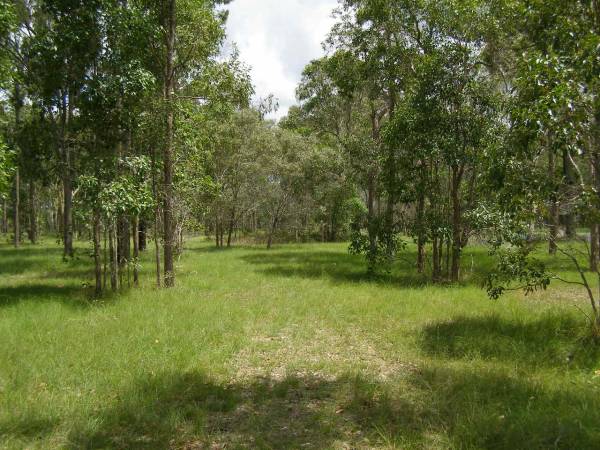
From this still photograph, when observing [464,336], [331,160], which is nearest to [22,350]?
[464,336]

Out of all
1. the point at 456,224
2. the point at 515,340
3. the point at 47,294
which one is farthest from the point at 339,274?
the point at 47,294

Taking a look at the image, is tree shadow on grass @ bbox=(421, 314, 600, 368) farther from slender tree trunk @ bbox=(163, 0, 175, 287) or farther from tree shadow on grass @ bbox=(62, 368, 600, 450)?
slender tree trunk @ bbox=(163, 0, 175, 287)

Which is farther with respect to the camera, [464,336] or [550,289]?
[550,289]

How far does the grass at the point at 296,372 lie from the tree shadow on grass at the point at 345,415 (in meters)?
0.02

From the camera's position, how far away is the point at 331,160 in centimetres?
2819

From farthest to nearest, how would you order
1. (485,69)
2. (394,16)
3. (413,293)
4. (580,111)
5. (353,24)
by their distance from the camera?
(485,69) → (353,24) → (394,16) → (413,293) → (580,111)

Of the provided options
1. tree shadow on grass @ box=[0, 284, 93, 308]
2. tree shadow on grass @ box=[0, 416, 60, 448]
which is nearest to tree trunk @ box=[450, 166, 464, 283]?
tree shadow on grass @ box=[0, 284, 93, 308]

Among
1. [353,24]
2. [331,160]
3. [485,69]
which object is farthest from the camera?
[331,160]

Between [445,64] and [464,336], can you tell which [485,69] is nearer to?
[445,64]

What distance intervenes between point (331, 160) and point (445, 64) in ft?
51.9

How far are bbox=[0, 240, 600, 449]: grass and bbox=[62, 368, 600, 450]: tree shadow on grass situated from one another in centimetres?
2

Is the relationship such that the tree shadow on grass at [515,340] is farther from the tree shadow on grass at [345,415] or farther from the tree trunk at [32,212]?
the tree trunk at [32,212]

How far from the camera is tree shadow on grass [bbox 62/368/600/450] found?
14.7ft

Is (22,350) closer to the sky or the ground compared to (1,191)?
closer to the ground
